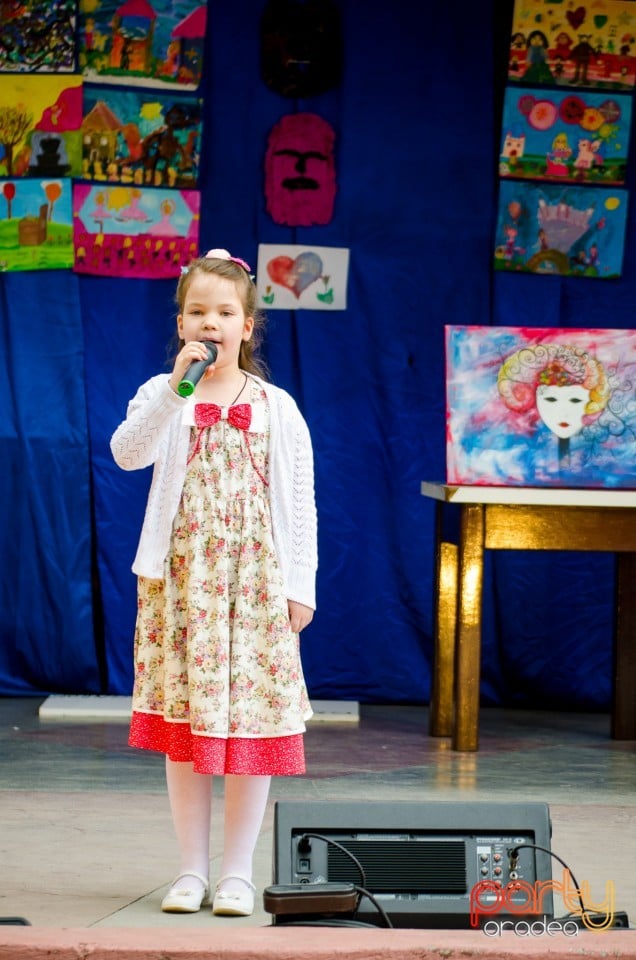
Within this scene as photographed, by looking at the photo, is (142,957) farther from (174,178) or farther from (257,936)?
(174,178)

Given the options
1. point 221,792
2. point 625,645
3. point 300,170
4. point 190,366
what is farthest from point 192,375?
point 300,170

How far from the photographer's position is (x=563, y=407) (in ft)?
13.9

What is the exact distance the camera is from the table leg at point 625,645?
14.6ft

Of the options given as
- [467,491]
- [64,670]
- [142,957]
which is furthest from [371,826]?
[64,670]

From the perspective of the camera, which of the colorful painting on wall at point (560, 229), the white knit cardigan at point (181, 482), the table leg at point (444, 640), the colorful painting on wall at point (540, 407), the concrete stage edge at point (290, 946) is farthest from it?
the colorful painting on wall at point (560, 229)

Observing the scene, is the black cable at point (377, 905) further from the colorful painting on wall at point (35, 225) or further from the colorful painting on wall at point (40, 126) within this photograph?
the colorful painting on wall at point (40, 126)

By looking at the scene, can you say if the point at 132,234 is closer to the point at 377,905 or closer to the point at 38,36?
the point at 38,36

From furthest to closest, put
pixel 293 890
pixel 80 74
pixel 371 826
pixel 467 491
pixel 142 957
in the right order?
pixel 80 74 → pixel 467 491 → pixel 371 826 → pixel 293 890 → pixel 142 957

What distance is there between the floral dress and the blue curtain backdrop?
2.35m

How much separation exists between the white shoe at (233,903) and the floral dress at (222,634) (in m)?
0.20

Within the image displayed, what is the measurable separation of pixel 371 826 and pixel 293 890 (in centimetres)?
21

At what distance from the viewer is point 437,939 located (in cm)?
168

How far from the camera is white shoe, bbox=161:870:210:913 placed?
2.44 m

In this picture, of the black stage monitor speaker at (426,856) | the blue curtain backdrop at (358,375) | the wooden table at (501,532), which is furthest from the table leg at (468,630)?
the black stage monitor speaker at (426,856)
